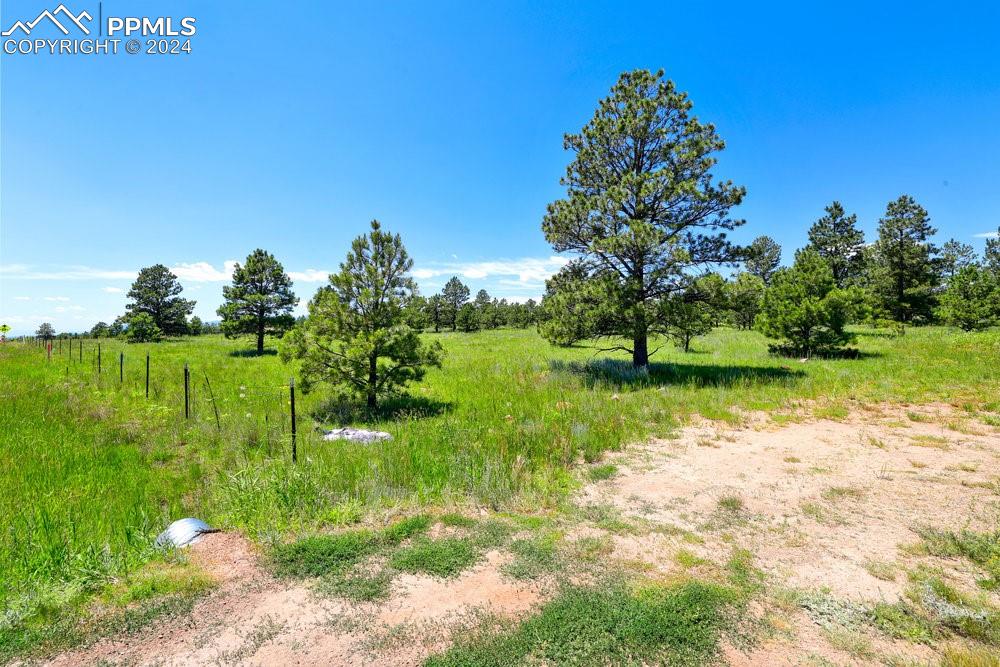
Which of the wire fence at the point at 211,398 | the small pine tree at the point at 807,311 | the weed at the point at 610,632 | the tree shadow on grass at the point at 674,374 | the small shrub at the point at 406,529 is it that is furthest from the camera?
the small pine tree at the point at 807,311

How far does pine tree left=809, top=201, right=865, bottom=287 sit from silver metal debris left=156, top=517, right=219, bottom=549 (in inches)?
2135

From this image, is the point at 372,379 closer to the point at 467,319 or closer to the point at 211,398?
the point at 211,398

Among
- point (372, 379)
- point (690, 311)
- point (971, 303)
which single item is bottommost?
point (372, 379)

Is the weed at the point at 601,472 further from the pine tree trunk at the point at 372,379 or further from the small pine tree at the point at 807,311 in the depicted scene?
the small pine tree at the point at 807,311

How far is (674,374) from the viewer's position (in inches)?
619

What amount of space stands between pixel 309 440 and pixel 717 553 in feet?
24.3

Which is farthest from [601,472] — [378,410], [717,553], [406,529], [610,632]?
[378,410]

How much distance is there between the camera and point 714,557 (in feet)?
14.3

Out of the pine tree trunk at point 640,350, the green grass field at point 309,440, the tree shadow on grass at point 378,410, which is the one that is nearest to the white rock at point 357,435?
the green grass field at point 309,440

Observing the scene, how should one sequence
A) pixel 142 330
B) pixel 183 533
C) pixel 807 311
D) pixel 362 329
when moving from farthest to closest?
pixel 142 330 < pixel 807 311 < pixel 362 329 < pixel 183 533

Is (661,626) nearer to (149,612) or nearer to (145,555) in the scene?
(149,612)

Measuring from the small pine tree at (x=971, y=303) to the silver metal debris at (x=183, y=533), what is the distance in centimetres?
4139

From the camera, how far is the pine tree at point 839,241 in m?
42.8

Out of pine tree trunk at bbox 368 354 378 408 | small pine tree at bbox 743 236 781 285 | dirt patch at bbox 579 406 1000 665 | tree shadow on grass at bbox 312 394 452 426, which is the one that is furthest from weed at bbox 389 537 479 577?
small pine tree at bbox 743 236 781 285
